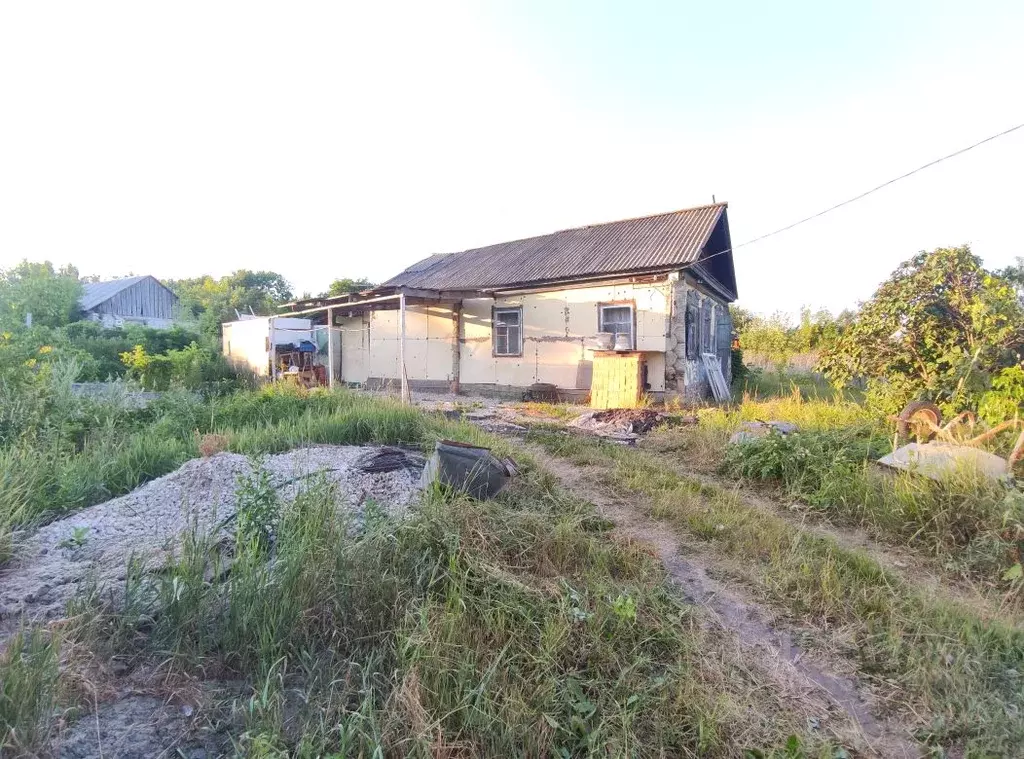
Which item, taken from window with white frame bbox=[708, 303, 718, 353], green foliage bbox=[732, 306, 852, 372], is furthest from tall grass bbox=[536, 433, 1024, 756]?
green foliage bbox=[732, 306, 852, 372]

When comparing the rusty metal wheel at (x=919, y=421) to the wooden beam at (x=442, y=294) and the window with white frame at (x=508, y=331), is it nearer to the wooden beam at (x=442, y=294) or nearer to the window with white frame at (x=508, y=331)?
the window with white frame at (x=508, y=331)

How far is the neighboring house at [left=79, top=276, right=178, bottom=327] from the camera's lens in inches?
1186

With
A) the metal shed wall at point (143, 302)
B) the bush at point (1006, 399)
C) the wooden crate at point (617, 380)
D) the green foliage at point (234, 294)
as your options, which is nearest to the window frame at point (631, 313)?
the wooden crate at point (617, 380)

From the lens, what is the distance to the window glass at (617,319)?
11031mm

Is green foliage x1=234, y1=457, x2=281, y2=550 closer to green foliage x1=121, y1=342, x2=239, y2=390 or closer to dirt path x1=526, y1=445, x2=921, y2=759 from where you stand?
dirt path x1=526, y1=445, x2=921, y2=759

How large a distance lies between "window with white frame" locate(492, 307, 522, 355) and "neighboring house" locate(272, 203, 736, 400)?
29mm

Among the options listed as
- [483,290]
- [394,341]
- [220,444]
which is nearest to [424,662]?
[220,444]

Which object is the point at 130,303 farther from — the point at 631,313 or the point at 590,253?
the point at 631,313

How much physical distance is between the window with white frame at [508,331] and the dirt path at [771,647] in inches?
345

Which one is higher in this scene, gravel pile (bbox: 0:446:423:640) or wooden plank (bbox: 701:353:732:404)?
wooden plank (bbox: 701:353:732:404)

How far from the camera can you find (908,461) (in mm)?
4352

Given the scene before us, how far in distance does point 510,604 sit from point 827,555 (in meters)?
2.44

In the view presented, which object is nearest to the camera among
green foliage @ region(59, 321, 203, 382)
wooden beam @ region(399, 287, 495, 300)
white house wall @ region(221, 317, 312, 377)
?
wooden beam @ region(399, 287, 495, 300)

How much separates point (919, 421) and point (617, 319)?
649cm
